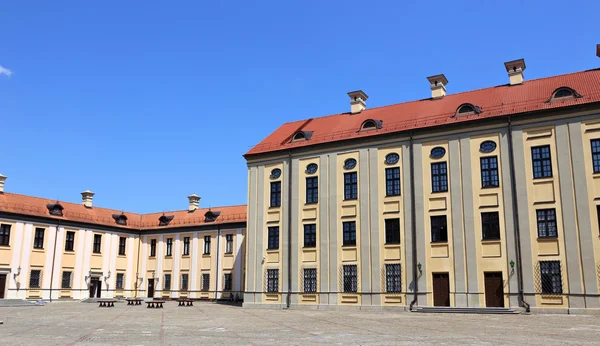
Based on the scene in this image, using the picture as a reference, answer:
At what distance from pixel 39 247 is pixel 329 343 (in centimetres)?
3646

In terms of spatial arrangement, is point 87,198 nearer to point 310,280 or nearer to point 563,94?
point 310,280

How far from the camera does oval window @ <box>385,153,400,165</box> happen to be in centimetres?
3353

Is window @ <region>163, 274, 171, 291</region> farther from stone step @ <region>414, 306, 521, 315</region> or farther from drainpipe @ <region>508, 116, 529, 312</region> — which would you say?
drainpipe @ <region>508, 116, 529, 312</region>

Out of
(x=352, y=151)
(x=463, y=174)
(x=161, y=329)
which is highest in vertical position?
(x=352, y=151)

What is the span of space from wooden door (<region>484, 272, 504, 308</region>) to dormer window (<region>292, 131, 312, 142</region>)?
14491mm

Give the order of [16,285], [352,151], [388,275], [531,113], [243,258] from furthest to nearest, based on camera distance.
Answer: [243,258] < [16,285] < [352,151] < [388,275] < [531,113]

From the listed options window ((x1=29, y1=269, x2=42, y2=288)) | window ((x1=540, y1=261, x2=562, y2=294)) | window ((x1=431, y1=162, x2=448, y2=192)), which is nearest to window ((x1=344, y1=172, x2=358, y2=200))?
window ((x1=431, y1=162, x2=448, y2=192))

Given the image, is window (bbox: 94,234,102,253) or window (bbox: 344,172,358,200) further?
window (bbox: 94,234,102,253)

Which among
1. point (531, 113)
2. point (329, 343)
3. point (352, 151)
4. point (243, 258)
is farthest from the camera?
point (243, 258)

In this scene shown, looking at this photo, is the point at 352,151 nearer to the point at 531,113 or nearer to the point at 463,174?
the point at 463,174

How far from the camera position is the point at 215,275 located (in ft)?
156

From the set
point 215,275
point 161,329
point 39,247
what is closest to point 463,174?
point 161,329

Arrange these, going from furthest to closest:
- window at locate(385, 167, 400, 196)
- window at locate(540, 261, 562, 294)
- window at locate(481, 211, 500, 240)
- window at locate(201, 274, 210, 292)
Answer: window at locate(201, 274, 210, 292) → window at locate(385, 167, 400, 196) → window at locate(481, 211, 500, 240) → window at locate(540, 261, 562, 294)

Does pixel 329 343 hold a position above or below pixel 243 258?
below
